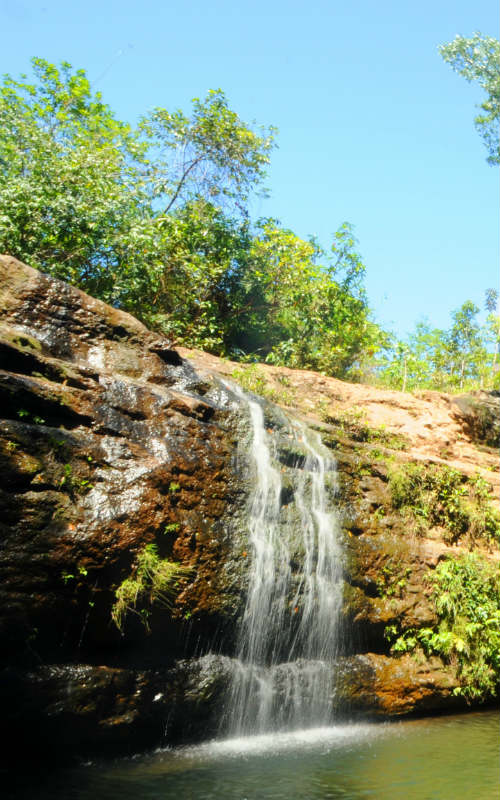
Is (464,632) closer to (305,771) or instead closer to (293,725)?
(293,725)

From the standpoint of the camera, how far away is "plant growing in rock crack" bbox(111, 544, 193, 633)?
5500 millimetres

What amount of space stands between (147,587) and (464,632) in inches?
184

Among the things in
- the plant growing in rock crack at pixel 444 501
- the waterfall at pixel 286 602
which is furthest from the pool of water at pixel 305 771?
the plant growing in rock crack at pixel 444 501

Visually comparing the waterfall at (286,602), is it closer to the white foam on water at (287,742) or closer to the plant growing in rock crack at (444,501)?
the white foam on water at (287,742)

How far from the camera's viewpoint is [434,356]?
32875 millimetres

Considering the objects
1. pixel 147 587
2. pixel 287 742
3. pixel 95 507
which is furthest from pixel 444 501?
pixel 95 507

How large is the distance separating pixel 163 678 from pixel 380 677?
3066mm

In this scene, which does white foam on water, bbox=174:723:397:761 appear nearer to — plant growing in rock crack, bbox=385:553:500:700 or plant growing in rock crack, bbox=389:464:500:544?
plant growing in rock crack, bbox=385:553:500:700

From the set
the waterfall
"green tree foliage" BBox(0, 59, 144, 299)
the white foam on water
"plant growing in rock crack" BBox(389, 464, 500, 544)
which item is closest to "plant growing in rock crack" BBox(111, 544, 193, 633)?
the waterfall

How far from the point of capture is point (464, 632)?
7.77 metres

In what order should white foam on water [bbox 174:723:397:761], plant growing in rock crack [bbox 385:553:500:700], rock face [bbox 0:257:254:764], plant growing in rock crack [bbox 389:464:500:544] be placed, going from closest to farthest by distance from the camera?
1. rock face [bbox 0:257:254:764]
2. white foam on water [bbox 174:723:397:761]
3. plant growing in rock crack [bbox 385:553:500:700]
4. plant growing in rock crack [bbox 389:464:500:544]

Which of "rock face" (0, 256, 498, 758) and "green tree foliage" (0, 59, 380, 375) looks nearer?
"rock face" (0, 256, 498, 758)

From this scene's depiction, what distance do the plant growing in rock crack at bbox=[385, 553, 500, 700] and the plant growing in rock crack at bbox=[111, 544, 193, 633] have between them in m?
3.36

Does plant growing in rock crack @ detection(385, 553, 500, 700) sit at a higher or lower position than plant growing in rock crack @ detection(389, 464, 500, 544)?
lower
